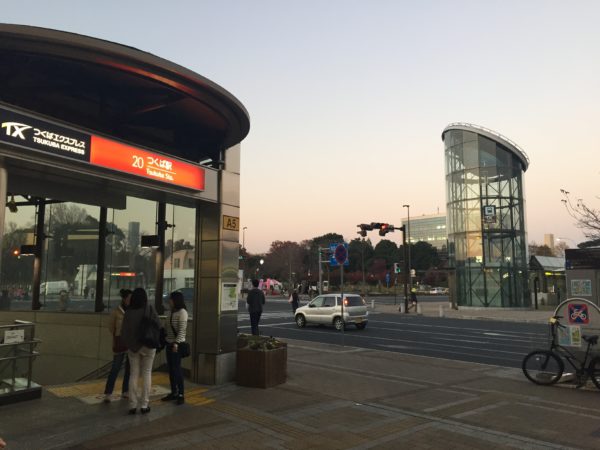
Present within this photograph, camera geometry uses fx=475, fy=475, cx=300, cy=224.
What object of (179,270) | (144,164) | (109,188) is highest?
(144,164)

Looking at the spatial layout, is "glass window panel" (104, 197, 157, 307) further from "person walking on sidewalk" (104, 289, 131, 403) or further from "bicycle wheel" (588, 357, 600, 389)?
"bicycle wheel" (588, 357, 600, 389)

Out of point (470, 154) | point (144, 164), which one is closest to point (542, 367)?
point (144, 164)

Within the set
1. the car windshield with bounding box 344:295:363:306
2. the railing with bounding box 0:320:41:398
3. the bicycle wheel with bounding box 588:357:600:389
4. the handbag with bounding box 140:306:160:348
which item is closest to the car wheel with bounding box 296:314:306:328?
the car windshield with bounding box 344:295:363:306

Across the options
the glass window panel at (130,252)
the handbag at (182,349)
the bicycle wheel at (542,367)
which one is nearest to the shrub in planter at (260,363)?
the handbag at (182,349)

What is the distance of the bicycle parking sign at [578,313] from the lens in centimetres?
915

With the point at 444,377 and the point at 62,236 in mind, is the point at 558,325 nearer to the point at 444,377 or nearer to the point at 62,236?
the point at 444,377

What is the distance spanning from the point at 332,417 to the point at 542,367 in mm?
4927

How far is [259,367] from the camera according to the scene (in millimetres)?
8602

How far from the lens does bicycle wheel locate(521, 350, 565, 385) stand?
30.0 ft

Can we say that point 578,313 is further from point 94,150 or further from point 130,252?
point 130,252

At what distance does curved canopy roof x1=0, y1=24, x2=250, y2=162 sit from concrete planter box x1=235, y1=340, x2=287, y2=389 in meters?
3.85

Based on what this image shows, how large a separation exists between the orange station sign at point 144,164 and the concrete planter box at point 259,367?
3.19 meters

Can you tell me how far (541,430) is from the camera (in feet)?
20.5

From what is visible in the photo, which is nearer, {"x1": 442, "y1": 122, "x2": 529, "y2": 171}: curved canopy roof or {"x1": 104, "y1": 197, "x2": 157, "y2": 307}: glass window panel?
{"x1": 104, "y1": 197, "x2": 157, "y2": 307}: glass window panel
